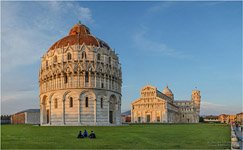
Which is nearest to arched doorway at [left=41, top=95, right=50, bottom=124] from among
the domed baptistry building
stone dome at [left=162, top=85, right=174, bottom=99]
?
the domed baptistry building

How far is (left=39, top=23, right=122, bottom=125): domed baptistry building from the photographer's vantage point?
5628 centimetres

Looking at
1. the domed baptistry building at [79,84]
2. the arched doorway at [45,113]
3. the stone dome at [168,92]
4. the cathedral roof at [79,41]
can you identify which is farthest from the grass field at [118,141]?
the stone dome at [168,92]

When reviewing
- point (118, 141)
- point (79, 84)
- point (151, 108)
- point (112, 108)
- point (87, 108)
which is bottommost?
point (151, 108)

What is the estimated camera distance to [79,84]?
2219 inches

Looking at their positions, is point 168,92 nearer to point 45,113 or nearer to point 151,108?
point 151,108

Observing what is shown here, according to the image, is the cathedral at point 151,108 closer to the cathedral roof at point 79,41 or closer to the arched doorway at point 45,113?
the cathedral roof at point 79,41

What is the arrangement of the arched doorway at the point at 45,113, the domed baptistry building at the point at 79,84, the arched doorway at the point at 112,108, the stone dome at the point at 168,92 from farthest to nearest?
the stone dome at the point at 168,92
the arched doorway at the point at 112,108
the arched doorway at the point at 45,113
the domed baptistry building at the point at 79,84

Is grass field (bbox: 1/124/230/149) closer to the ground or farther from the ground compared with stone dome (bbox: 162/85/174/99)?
closer to the ground

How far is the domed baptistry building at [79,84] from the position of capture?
185 feet

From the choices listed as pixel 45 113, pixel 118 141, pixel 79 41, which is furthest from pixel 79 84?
pixel 118 141

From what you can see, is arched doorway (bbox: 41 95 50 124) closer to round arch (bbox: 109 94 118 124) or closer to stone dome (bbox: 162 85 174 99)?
round arch (bbox: 109 94 118 124)

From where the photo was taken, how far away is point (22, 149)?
57.3 ft

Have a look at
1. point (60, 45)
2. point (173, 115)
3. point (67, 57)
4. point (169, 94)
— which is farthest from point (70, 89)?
point (169, 94)

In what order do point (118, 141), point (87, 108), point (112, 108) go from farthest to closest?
point (112, 108), point (87, 108), point (118, 141)
